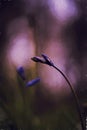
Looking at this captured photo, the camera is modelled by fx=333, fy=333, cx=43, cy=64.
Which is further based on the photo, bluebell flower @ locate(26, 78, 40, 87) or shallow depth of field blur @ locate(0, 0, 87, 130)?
shallow depth of field blur @ locate(0, 0, 87, 130)

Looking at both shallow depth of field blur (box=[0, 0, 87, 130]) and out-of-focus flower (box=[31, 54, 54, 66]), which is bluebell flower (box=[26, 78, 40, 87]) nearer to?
shallow depth of field blur (box=[0, 0, 87, 130])

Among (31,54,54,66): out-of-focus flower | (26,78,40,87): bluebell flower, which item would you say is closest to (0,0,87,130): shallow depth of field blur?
(26,78,40,87): bluebell flower

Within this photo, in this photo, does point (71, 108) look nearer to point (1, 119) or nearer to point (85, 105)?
point (85, 105)

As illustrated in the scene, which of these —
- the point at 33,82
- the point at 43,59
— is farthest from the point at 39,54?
the point at 43,59

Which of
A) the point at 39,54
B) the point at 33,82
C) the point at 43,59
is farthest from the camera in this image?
the point at 39,54

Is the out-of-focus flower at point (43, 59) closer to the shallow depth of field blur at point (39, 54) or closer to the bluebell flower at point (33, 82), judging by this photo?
the bluebell flower at point (33, 82)

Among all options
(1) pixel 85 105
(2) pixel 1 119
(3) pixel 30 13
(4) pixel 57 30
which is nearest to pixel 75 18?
(4) pixel 57 30

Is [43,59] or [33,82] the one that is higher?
[33,82]

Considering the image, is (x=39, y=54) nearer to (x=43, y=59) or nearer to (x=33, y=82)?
(x=33, y=82)

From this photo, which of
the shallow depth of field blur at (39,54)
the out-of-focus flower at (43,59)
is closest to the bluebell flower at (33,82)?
the shallow depth of field blur at (39,54)
